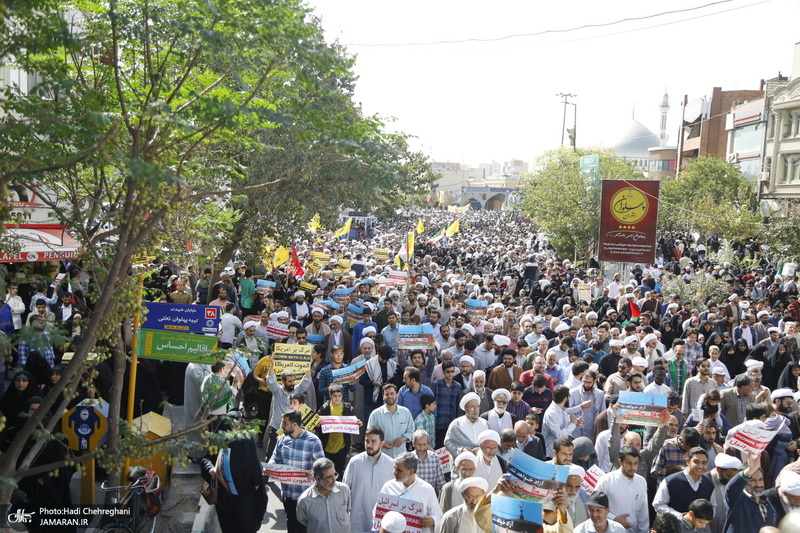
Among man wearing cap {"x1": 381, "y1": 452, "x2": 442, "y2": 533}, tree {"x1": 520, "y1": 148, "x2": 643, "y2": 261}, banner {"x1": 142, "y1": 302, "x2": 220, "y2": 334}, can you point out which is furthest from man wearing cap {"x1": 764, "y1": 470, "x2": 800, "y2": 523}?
tree {"x1": 520, "y1": 148, "x2": 643, "y2": 261}

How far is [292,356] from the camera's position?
9.59m

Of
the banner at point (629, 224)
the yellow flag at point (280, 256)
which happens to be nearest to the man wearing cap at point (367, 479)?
the yellow flag at point (280, 256)

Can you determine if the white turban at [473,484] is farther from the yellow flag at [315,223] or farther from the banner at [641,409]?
the yellow flag at [315,223]

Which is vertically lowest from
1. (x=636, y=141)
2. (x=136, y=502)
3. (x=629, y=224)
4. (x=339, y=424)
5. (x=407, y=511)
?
(x=136, y=502)

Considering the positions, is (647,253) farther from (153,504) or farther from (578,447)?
(153,504)

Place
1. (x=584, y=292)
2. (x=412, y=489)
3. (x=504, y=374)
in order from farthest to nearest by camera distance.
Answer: (x=584, y=292) → (x=504, y=374) → (x=412, y=489)

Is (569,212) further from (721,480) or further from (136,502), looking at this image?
(136,502)

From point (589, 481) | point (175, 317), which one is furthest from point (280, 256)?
point (589, 481)

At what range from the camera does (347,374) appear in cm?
950

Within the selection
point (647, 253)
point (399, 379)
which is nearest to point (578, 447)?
point (399, 379)

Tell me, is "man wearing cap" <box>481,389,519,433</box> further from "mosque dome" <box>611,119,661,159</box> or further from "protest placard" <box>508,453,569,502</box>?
"mosque dome" <box>611,119,661,159</box>

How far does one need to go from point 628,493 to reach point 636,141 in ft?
437

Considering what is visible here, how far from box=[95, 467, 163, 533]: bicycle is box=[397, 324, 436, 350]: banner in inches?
179

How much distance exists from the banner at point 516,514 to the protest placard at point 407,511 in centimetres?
61
